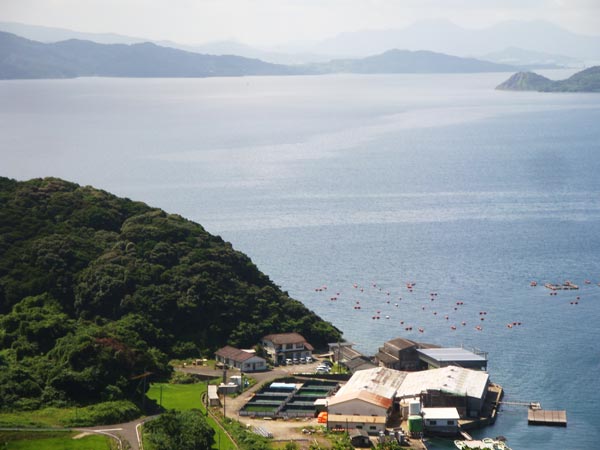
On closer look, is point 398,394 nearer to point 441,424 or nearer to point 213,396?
point 441,424

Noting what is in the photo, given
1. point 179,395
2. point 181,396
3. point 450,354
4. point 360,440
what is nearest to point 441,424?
point 360,440

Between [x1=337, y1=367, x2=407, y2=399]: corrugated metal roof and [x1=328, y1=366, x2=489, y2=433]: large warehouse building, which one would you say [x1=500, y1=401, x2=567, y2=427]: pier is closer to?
[x1=328, y1=366, x2=489, y2=433]: large warehouse building

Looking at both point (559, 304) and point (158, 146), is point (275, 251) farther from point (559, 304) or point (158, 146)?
point (158, 146)

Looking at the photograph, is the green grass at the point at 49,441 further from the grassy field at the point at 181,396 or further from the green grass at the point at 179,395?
the green grass at the point at 179,395

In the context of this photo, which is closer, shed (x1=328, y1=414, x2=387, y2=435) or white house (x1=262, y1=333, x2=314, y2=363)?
shed (x1=328, y1=414, x2=387, y2=435)

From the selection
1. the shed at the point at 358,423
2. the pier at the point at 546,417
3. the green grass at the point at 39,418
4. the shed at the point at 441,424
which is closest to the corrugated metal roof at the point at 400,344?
the pier at the point at 546,417

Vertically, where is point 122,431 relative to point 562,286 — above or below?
below

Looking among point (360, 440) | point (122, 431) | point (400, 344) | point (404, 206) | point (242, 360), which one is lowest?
point (360, 440)

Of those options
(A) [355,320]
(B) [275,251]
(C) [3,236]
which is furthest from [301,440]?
(B) [275,251]

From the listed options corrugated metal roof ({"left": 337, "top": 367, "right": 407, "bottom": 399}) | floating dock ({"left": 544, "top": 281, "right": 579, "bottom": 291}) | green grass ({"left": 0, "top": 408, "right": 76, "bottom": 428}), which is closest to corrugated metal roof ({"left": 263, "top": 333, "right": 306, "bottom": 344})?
corrugated metal roof ({"left": 337, "top": 367, "right": 407, "bottom": 399})
